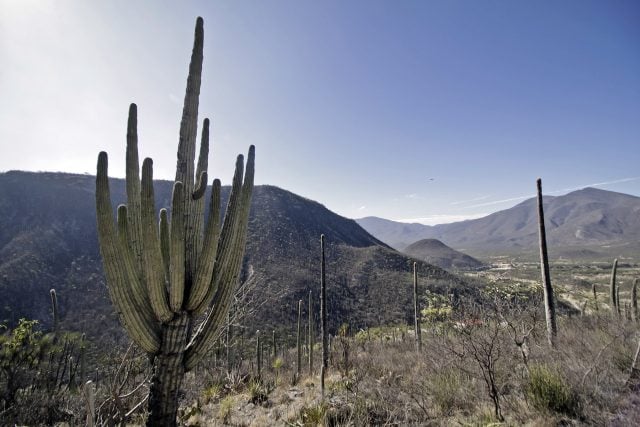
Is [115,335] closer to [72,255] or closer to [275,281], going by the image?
[275,281]

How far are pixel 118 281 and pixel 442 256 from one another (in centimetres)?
13445

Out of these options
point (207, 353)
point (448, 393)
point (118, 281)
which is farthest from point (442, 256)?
point (118, 281)

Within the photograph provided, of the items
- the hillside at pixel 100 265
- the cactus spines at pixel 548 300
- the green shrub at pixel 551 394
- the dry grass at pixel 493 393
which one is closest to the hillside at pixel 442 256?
the hillside at pixel 100 265

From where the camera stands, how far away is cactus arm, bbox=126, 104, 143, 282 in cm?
336

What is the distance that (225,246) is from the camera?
386 cm

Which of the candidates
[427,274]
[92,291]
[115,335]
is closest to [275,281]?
[115,335]

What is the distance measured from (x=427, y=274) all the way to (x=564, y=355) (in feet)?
140

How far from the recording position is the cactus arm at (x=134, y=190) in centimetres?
336

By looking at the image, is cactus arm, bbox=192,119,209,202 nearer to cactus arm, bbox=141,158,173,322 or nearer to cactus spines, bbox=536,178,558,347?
cactus arm, bbox=141,158,173,322

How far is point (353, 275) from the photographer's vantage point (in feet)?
138

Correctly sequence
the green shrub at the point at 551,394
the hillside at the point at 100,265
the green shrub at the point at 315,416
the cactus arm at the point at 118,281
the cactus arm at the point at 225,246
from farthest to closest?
the hillside at the point at 100,265
the green shrub at the point at 315,416
the green shrub at the point at 551,394
the cactus arm at the point at 225,246
the cactus arm at the point at 118,281

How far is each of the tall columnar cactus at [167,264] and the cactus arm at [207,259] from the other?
0.01m

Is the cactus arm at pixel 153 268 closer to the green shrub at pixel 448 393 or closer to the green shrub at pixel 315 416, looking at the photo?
the green shrub at pixel 315 416

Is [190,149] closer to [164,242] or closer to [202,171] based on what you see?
[202,171]
